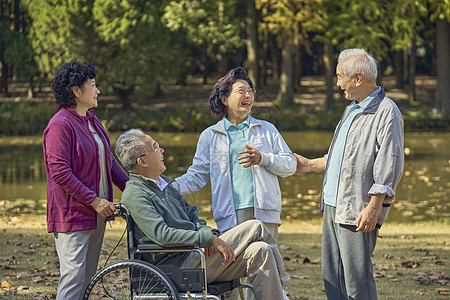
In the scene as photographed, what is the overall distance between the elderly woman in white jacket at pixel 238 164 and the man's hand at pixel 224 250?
57 centimetres

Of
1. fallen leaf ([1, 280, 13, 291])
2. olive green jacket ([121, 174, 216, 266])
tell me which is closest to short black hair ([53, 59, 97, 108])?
olive green jacket ([121, 174, 216, 266])

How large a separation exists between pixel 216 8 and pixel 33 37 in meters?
6.54

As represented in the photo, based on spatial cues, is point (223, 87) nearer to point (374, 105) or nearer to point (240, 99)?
point (240, 99)

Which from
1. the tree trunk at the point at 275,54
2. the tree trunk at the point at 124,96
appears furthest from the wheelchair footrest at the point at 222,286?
the tree trunk at the point at 275,54

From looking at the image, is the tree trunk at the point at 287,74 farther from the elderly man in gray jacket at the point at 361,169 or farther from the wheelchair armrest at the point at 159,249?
the wheelchair armrest at the point at 159,249

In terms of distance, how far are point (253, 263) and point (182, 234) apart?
431 millimetres

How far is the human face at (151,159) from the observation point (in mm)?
4324

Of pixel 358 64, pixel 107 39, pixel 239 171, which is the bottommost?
pixel 239 171

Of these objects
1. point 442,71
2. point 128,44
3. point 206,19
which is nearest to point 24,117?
point 128,44

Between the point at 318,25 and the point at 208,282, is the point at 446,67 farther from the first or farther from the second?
the point at 208,282

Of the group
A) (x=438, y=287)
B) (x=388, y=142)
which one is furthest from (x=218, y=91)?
(x=438, y=287)

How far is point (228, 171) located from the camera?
486 centimetres

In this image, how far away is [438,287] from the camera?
6453 millimetres

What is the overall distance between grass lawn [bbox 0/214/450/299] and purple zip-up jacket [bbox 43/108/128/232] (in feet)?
5.69
